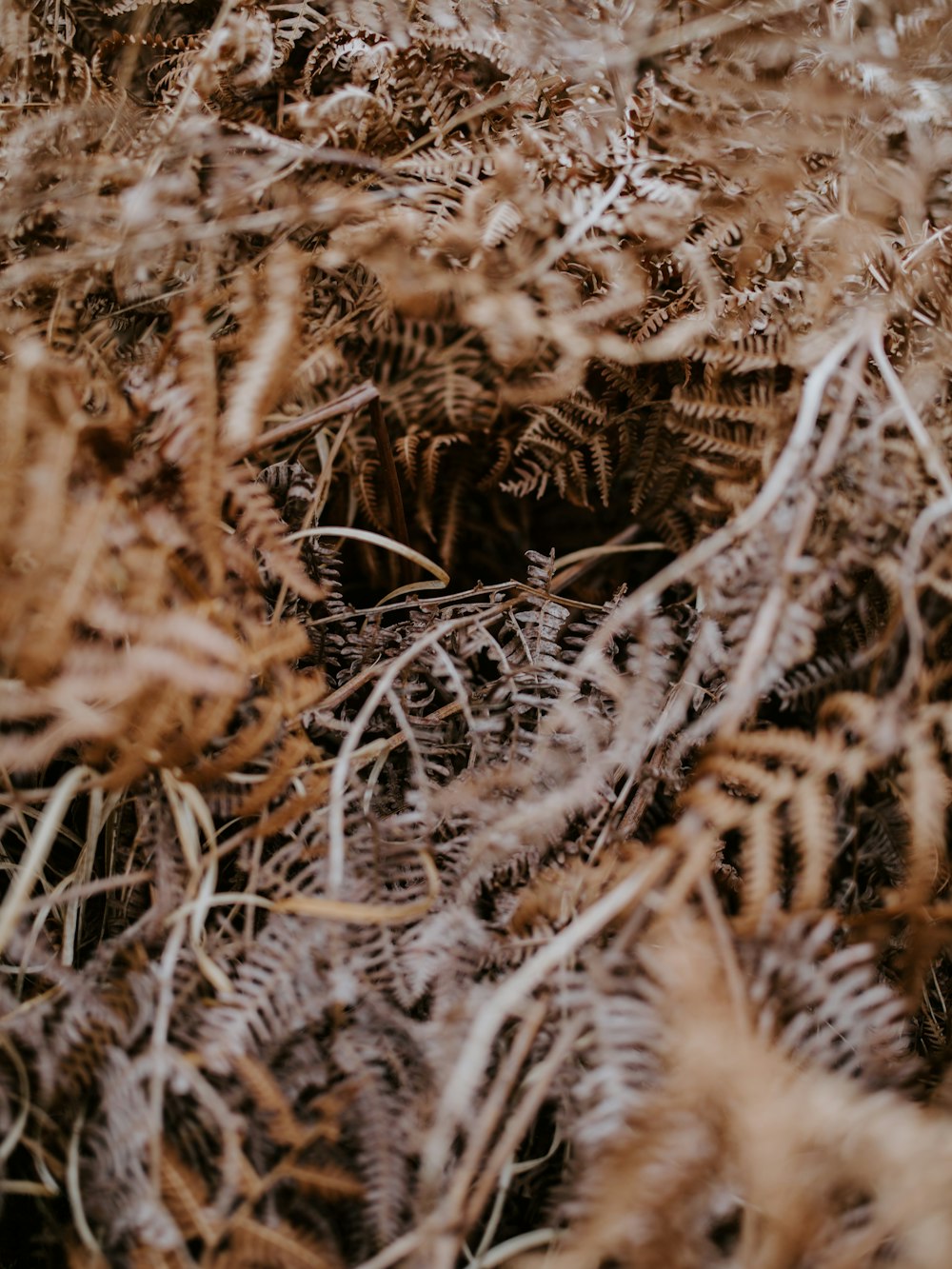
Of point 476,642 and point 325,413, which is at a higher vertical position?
point 325,413

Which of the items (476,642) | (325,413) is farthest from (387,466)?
(476,642)

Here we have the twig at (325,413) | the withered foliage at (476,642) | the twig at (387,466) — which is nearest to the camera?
the withered foliage at (476,642)

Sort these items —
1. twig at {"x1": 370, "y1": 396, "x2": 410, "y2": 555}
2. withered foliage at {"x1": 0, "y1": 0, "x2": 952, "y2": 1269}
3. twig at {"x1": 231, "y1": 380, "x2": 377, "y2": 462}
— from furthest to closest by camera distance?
twig at {"x1": 370, "y1": 396, "x2": 410, "y2": 555} → twig at {"x1": 231, "y1": 380, "x2": 377, "y2": 462} → withered foliage at {"x1": 0, "y1": 0, "x2": 952, "y2": 1269}

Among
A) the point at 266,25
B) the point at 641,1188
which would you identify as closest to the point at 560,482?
the point at 266,25

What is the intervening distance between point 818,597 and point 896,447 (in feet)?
0.54

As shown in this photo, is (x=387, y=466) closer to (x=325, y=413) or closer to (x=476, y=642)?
(x=325, y=413)

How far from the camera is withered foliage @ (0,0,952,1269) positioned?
564mm

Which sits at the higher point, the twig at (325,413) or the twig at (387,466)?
the twig at (325,413)

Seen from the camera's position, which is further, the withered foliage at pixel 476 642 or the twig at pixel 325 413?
the twig at pixel 325 413

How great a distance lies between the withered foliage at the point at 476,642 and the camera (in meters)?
0.56

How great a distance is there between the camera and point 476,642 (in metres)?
0.84

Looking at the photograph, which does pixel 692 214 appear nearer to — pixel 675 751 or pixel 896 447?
pixel 896 447

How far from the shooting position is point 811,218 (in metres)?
0.87

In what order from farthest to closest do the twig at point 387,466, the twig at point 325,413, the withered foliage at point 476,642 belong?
the twig at point 387,466 < the twig at point 325,413 < the withered foliage at point 476,642
